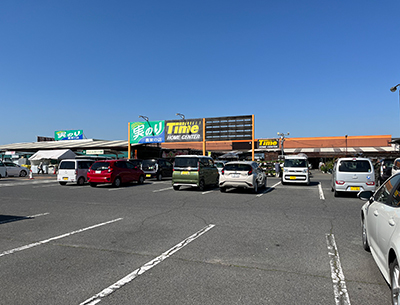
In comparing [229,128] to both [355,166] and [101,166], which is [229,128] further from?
[355,166]

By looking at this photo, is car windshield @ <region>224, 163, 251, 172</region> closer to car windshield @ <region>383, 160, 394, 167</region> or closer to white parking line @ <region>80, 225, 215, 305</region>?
white parking line @ <region>80, 225, 215, 305</region>

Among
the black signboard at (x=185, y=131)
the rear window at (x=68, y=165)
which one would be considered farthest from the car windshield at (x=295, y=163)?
the black signboard at (x=185, y=131)

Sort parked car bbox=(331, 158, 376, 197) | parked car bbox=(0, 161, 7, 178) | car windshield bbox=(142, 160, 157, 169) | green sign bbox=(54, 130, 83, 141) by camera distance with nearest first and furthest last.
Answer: parked car bbox=(331, 158, 376, 197) → car windshield bbox=(142, 160, 157, 169) → parked car bbox=(0, 161, 7, 178) → green sign bbox=(54, 130, 83, 141)

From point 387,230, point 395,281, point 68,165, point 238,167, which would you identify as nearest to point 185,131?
point 68,165

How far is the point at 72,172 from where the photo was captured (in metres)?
19.5

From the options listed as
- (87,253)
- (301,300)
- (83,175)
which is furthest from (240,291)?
(83,175)

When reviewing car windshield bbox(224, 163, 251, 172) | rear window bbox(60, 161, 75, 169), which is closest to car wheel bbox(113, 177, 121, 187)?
rear window bbox(60, 161, 75, 169)

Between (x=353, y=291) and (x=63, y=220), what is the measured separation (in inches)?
283

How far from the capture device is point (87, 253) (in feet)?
17.5

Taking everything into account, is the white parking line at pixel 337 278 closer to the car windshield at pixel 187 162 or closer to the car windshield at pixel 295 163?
the car windshield at pixel 187 162

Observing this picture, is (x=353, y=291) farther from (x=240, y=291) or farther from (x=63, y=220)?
(x=63, y=220)

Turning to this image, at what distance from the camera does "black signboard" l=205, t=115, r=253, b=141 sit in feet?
111

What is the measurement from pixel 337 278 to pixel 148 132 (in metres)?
34.5

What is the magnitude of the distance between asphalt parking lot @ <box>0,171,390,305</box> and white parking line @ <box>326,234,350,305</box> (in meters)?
0.01
